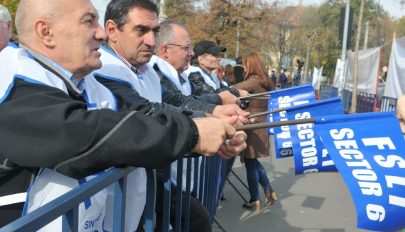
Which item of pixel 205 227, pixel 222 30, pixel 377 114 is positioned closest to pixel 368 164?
pixel 377 114

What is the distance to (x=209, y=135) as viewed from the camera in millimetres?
1632

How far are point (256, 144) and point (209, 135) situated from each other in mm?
4159

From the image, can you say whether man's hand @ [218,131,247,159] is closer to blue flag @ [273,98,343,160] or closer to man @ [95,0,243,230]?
man @ [95,0,243,230]

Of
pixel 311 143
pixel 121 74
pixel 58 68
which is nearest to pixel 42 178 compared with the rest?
pixel 58 68

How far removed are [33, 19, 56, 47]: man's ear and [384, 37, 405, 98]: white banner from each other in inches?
308

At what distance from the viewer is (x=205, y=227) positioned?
285cm

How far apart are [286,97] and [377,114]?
2.77 metres

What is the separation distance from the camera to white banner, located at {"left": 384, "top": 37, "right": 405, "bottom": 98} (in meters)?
8.41

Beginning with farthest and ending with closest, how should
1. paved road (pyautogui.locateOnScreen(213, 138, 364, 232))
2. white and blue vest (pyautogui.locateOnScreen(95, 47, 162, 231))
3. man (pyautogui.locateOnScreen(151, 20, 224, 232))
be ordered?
paved road (pyautogui.locateOnScreen(213, 138, 364, 232)) < man (pyautogui.locateOnScreen(151, 20, 224, 232)) < white and blue vest (pyautogui.locateOnScreen(95, 47, 162, 231))

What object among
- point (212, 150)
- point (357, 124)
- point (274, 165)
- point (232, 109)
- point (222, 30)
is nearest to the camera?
point (212, 150)

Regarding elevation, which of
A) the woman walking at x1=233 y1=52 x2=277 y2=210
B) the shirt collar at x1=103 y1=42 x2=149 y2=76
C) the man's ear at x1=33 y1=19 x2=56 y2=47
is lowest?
the woman walking at x1=233 y1=52 x2=277 y2=210

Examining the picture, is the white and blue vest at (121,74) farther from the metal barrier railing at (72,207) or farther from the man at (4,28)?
the man at (4,28)

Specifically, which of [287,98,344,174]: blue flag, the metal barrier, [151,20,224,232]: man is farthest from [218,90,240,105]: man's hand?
the metal barrier

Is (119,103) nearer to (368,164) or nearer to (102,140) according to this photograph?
(102,140)
